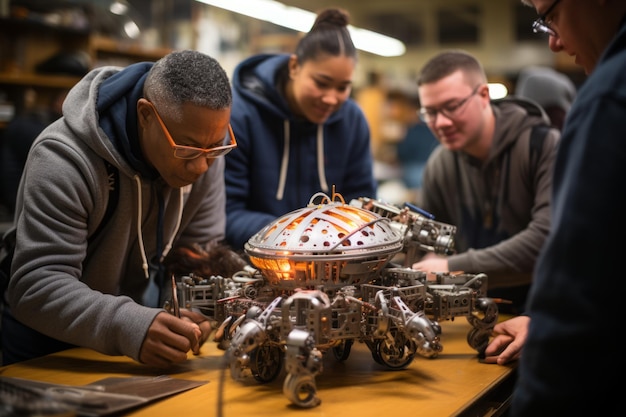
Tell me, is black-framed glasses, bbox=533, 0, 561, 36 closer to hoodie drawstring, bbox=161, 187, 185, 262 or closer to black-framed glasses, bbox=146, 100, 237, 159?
black-framed glasses, bbox=146, 100, 237, 159

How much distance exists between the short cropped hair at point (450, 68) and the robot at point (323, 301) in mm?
1048

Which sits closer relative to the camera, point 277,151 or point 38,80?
point 277,151

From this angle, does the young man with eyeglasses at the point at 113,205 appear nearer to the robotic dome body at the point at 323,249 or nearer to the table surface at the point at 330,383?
the table surface at the point at 330,383

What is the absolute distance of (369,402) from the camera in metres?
1.48

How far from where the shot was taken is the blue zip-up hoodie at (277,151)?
8.45 feet

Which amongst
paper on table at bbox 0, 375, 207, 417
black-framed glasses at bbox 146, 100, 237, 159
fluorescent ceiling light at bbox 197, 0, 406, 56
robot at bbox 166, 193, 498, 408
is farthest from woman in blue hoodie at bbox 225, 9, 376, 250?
fluorescent ceiling light at bbox 197, 0, 406, 56

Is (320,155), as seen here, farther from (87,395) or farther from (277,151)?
(87,395)

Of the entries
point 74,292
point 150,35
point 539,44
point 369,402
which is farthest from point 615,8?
point 539,44

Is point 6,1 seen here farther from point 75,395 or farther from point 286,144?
point 75,395

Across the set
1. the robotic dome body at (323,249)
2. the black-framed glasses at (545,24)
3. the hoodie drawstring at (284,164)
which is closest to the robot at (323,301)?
the robotic dome body at (323,249)

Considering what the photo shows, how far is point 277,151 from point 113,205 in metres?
0.93

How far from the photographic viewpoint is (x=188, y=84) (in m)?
1.71

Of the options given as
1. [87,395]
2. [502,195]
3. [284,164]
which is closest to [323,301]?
[87,395]

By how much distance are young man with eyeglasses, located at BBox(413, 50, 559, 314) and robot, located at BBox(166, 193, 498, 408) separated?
27.2 inches
